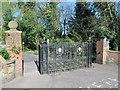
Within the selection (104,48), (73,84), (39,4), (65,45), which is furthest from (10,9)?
(73,84)

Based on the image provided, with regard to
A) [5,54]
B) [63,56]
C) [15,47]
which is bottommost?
[63,56]

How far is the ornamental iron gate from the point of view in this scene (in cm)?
494

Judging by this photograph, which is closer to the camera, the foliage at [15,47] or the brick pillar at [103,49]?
the foliage at [15,47]

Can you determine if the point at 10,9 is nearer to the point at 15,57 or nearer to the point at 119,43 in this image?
the point at 15,57

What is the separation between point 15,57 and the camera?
13.7 ft

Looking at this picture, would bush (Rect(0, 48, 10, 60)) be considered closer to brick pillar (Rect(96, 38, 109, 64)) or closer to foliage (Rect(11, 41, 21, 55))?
foliage (Rect(11, 41, 21, 55))

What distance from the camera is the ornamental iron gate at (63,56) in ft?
16.2

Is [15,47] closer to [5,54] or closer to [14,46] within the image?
[14,46]

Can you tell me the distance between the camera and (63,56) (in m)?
5.70

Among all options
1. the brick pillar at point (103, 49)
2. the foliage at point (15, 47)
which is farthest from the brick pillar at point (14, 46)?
the brick pillar at point (103, 49)

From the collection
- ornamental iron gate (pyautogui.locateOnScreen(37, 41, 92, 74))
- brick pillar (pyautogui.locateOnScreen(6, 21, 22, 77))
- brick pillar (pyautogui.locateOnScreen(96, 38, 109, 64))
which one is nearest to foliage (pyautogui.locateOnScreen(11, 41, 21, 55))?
brick pillar (pyautogui.locateOnScreen(6, 21, 22, 77))

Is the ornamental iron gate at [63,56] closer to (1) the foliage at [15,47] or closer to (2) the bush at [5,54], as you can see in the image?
(1) the foliage at [15,47]

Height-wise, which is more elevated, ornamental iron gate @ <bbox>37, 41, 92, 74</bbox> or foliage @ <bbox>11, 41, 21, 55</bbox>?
foliage @ <bbox>11, 41, 21, 55</bbox>

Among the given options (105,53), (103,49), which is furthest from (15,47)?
(105,53)
